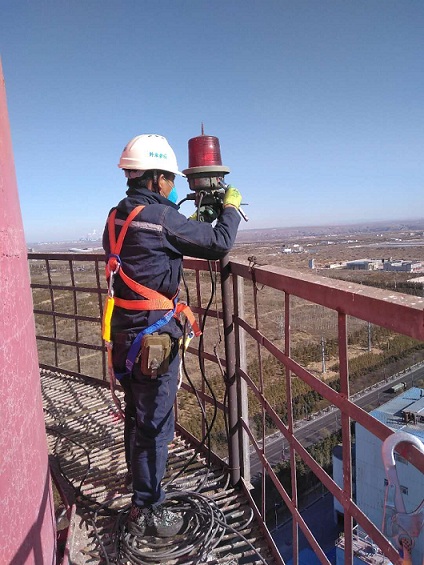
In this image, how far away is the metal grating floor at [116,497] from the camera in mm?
2582

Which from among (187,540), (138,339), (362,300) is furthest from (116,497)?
(362,300)

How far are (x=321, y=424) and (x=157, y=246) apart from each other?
79.8 ft

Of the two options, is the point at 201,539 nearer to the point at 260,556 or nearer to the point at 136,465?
the point at 260,556

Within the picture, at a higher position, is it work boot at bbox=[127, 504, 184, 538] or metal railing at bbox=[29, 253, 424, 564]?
metal railing at bbox=[29, 253, 424, 564]

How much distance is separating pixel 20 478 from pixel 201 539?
132 centimetres

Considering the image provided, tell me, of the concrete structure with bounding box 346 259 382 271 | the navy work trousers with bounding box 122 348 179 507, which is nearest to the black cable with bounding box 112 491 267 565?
the navy work trousers with bounding box 122 348 179 507

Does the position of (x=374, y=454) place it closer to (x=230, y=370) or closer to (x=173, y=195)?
(x=230, y=370)

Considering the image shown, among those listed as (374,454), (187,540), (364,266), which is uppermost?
(187,540)

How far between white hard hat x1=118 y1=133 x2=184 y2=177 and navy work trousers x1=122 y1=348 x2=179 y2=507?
1187 mm

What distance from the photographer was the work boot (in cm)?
269

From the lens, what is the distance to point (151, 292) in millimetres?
2566

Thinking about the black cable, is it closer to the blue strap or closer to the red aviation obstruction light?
the blue strap

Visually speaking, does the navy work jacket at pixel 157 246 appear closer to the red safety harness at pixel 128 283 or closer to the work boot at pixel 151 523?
the red safety harness at pixel 128 283

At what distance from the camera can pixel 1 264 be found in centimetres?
169
